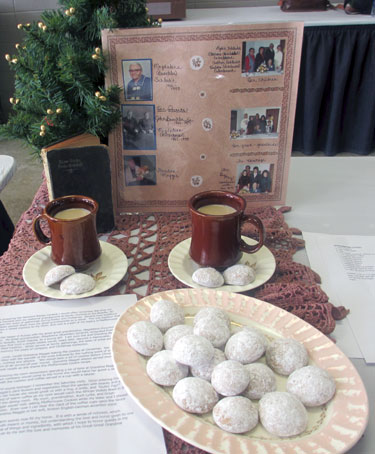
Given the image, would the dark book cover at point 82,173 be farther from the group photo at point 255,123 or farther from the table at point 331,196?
the table at point 331,196

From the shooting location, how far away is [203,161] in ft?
2.67

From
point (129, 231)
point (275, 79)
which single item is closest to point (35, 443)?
point (129, 231)

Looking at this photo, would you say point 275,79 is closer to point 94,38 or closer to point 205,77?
point 205,77

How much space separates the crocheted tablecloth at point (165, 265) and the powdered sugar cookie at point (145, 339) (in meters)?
0.09

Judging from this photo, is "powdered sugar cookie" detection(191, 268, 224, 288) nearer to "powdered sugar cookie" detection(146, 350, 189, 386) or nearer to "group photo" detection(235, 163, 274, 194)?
"powdered sugar cookie" detection(146, 350, 189, 386)

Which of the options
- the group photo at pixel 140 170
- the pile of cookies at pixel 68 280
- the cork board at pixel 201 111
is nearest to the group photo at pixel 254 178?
the cork board at pixel 201 111

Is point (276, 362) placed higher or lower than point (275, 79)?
lower

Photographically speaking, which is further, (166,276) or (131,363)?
(166,276)

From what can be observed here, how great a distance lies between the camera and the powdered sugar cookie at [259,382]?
1.38 feet

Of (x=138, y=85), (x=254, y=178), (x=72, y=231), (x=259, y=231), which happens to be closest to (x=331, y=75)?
(x=254, y=178)

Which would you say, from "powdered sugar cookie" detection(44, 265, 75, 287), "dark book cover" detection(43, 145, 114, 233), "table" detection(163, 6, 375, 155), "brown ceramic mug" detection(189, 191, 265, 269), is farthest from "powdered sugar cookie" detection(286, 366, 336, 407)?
"table" detection(163, 6, 375, 155)

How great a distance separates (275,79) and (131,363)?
57 cm

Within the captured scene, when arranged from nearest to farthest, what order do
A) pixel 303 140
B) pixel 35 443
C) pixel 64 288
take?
pixel 35 443
pixel 64 288
pixel 303 140

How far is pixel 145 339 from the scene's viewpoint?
0.47 meters
